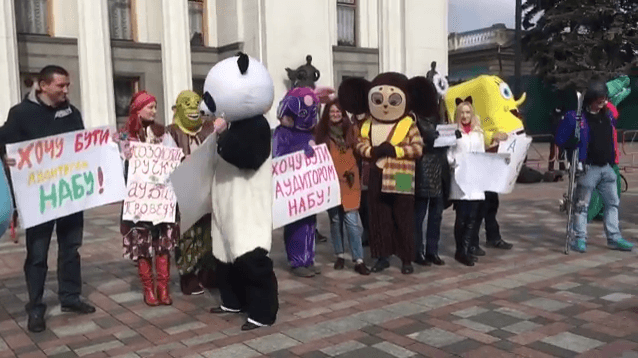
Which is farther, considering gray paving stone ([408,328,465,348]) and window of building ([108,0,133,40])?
window of building ([108,0,133,40])

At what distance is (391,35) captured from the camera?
17.0 m

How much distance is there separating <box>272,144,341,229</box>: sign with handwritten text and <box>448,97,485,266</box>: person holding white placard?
1232mm

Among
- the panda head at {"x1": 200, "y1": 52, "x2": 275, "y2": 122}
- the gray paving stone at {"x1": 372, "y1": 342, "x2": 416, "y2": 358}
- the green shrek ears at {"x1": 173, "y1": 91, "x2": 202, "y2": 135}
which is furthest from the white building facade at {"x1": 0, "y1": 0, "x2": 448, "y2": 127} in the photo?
the gray paving stone at {"x1": 372, "y1": 342, "x2": 416, "y2": 358}

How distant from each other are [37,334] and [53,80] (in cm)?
180

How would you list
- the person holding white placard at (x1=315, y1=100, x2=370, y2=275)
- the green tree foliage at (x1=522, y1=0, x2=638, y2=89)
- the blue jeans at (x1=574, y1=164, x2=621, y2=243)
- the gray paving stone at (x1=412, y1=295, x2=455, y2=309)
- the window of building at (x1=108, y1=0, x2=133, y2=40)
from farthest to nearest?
the green tree foliage at (x1=522, y1=0, x2=638, y2=89)
the window of building at (x1=108, y1=0, x2=133, y2=40)
the blue jeans at (x1=574, y1=164, x2=621, y2=243)
the person holding white placard at (x1=315, y1=100, x2=370, y2=275)
the gray paving stone at (x1=412, y1=295, x2=455, y2=309)

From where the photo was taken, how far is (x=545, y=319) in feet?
15.1

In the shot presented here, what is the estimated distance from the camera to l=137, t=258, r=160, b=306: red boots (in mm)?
5105

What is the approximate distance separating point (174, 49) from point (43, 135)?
9.98 metres

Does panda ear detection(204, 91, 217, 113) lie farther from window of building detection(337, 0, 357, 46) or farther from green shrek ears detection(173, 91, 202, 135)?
window of building detection(337, 0, 357, 46)

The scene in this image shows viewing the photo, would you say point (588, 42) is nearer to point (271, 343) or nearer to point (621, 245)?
point (621, 245)

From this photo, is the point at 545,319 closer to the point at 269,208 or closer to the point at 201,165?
the point at 269,208

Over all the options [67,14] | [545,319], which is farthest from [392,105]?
[67,14]

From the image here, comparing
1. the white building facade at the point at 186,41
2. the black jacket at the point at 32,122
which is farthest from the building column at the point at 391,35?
the black jacket at the point at 32,122

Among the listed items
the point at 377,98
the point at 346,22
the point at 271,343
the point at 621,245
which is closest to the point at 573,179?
the point at 621,245
